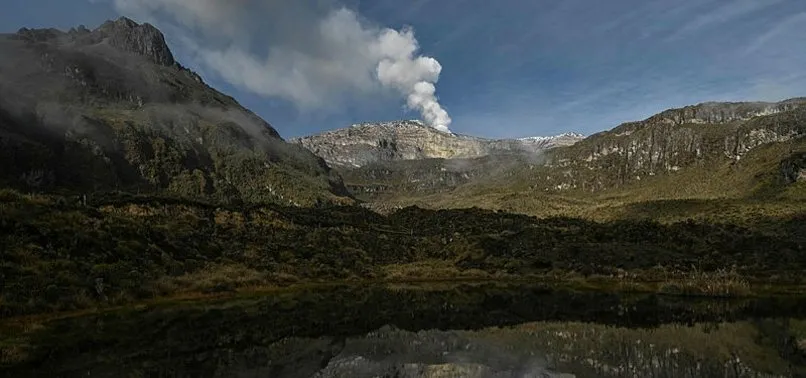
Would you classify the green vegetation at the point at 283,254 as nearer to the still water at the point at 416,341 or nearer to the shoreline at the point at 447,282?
the shoreline at the point at 447,282

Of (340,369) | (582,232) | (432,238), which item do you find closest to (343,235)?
(432,238)

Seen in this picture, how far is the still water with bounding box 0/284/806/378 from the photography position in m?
21.4

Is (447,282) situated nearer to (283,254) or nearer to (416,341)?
(283,254)

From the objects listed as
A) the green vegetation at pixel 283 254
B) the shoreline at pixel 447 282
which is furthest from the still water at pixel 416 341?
the green vegetation at pixel 283 254

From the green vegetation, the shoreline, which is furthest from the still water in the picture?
the green vegetation

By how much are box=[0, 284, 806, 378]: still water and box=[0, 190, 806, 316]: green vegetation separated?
925 cm

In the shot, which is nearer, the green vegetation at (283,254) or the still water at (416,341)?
the still water at (416,341)

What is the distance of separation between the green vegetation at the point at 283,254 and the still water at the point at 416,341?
9255 millimetres

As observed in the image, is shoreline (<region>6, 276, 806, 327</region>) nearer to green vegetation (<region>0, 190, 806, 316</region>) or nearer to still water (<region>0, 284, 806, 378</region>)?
green vegetation (<region>0, 190, 806, 316</region>)

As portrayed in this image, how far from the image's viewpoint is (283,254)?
9025 centimetres

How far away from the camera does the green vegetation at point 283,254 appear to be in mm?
45500

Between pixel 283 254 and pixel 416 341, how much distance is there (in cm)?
6484

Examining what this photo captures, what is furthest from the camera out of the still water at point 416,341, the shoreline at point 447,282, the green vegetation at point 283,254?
the green vegetation at point 283,254

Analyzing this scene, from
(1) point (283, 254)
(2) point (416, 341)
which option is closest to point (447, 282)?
(1) point (283, 254)
